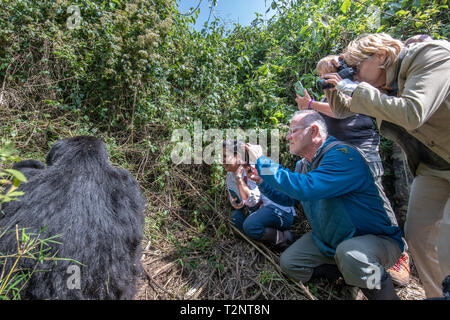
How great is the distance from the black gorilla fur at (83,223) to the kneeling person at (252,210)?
3.42 feet

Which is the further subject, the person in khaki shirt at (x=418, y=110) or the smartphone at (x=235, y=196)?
the smartphone at (x=235, y=196)

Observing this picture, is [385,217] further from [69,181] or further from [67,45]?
[67,45]

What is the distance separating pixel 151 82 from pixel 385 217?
131 inches

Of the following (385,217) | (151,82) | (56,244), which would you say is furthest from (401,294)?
(151,82)

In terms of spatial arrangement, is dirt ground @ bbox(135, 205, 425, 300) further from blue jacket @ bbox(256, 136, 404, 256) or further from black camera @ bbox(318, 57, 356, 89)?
black camera @ bbox(318, 57, 356, 89)

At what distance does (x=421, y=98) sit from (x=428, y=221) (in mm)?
1017

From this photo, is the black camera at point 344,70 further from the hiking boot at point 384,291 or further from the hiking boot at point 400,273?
the hiking boot at point 400,273

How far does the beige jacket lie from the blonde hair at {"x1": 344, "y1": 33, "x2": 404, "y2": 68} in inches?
2.5

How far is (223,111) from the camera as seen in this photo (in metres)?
3.75

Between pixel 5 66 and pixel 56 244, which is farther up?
pixel 5 66

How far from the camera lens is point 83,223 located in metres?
1.50

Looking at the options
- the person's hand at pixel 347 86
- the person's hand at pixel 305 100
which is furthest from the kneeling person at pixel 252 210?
the person's hand at pixel 347 86

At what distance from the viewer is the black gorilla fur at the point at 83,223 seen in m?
1.40

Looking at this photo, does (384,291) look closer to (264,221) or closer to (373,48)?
(264,221)
